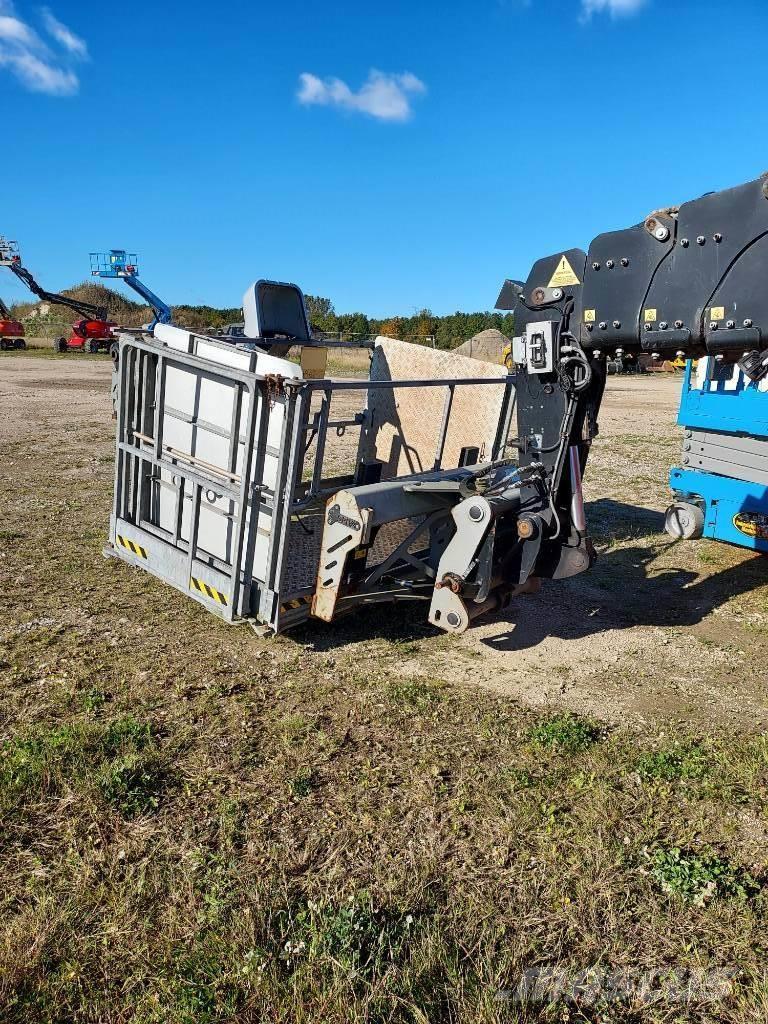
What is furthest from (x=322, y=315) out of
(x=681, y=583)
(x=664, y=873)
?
(x=664, y=873)

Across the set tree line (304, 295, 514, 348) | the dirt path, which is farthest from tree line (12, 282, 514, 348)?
the dirt path

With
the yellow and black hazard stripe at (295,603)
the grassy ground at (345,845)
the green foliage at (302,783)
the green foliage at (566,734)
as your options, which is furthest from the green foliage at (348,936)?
the yellow and black hazard stripe at (295,603)

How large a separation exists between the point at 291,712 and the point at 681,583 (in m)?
4.42

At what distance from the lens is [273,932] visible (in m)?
2.75

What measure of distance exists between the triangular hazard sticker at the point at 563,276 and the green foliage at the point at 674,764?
2.63 m

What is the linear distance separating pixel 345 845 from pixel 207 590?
2.62 metres

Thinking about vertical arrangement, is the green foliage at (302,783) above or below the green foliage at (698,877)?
below

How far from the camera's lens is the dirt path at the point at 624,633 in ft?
15.9

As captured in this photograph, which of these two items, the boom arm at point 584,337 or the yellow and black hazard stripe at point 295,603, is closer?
the boom arm at point 584,337

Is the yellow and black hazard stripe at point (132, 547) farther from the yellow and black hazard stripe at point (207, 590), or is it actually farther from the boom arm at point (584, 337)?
the boom arm at point (584, 337)

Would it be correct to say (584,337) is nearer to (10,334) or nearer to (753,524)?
(753,524)

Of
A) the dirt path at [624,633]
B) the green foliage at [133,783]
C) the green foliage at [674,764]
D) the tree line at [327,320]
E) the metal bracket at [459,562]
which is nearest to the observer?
the green foliage at [133,783]

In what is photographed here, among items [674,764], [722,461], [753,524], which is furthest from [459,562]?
[722,461]

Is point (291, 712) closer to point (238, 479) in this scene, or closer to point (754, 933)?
point (238, 479)
